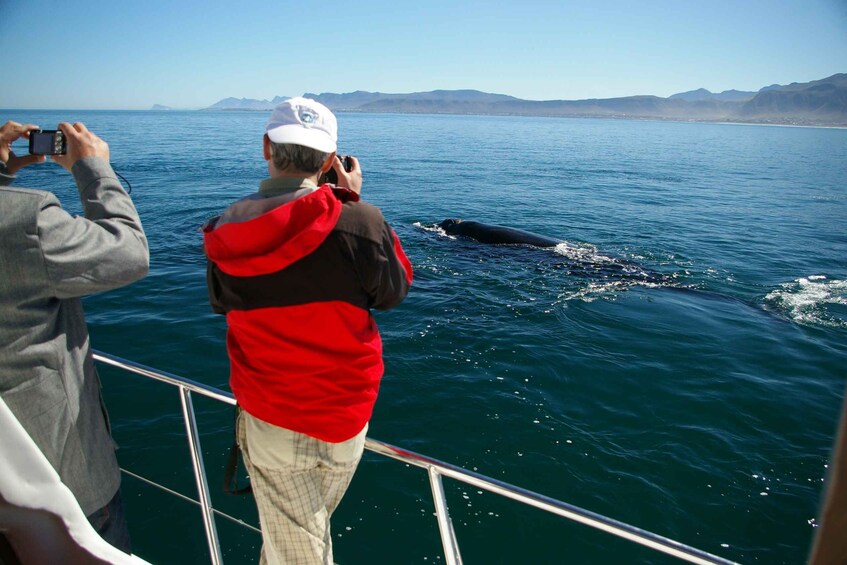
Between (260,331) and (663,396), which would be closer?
(260,331)

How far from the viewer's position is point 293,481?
7.43 ft

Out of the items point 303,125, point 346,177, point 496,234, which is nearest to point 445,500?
point 346,177

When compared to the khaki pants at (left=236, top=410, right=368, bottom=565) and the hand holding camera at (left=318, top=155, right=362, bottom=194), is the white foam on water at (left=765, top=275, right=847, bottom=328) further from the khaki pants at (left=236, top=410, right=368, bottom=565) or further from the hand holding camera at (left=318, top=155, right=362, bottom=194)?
the khaki pants at (left=236, top=410, right=368, bottom=565)

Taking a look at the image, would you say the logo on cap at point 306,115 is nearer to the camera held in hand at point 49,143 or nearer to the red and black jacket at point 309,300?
the red and black jacket at point 309,300

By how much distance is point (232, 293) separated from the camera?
2.10 metres

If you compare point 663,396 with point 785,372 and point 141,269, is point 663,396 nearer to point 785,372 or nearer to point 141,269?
point 785,372

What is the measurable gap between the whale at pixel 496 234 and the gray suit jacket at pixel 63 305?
13.3 meters

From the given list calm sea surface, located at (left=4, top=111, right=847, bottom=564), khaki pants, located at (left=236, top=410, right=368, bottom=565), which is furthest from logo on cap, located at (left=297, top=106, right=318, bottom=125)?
calm sea surface, located at (left=4, top=111, right=847, bottom=564)

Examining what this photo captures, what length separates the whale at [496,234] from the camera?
15.0 meters

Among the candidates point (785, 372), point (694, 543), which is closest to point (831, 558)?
point (694, 543)

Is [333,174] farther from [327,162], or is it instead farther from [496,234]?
[496,234]

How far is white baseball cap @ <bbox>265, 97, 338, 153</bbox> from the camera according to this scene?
2.07m

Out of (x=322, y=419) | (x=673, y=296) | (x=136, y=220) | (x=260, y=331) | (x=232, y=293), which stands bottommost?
(x=673, y=296)

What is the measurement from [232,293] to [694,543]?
526cm
